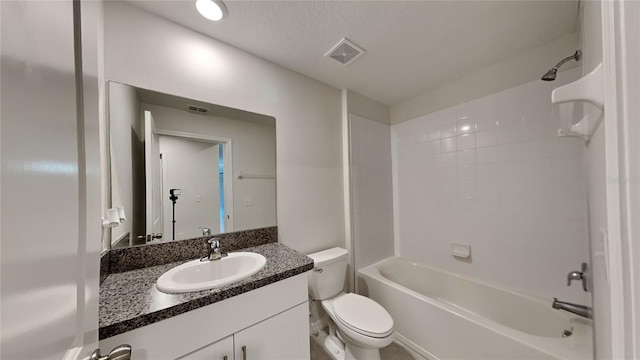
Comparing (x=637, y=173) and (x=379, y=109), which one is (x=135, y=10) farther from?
(x=379, y=109)

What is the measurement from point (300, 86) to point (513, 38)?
1.56 metres

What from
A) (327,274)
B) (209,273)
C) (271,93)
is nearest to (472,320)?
(327,274)

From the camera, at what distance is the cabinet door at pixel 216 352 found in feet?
2.67

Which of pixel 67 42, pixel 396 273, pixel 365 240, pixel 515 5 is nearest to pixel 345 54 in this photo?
pixel 515 5

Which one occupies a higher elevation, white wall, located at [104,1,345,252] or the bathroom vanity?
white wall, located at [104,1,345,252]

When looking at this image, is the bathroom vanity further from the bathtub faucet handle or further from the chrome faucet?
the bathtub faucet handle

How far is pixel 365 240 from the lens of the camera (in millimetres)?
2113

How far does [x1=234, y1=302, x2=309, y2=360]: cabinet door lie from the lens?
36.8 inches

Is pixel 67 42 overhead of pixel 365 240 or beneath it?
overhead

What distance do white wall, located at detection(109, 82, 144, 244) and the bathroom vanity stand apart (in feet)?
1.08

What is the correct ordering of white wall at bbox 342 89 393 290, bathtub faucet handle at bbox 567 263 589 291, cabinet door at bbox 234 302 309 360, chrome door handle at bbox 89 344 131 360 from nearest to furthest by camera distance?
chrome door handle at bbox 89 344 131 360 < cabinet door at bbox 234 302 309 360 < bathtub faucet handle at bbox 567 263 589 291 < white wall at bbox 342 89 393 290

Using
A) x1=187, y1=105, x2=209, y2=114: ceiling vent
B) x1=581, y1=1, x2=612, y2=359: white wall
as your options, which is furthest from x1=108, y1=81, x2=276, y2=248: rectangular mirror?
x1=581, y1=1, x2=612, y2=359: white wall

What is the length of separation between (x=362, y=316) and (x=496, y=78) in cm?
217

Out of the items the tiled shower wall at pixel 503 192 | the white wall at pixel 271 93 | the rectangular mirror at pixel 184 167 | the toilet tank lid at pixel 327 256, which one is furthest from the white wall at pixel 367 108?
the toilet tank lid at pixel 327 256
